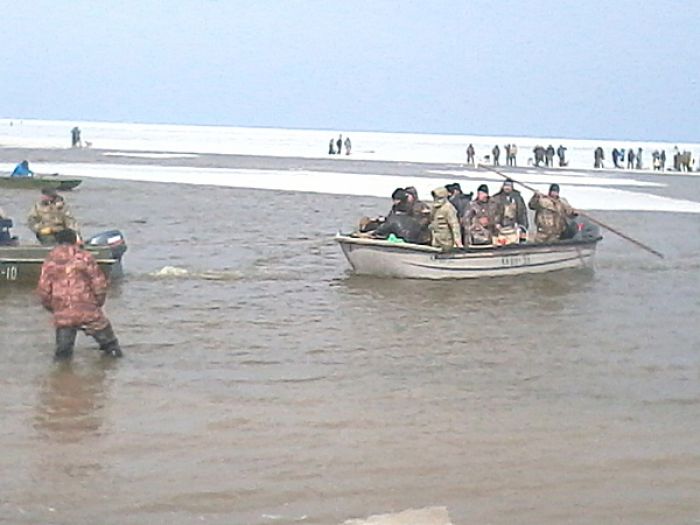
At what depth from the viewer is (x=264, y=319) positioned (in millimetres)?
12328

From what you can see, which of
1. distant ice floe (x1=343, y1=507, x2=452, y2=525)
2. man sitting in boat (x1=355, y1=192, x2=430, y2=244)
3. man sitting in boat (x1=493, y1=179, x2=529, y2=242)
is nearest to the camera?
distant ice floe (x1=343, y1=507, x2=452, y2=525)

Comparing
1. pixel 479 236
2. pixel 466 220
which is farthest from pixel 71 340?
pixel 479 236

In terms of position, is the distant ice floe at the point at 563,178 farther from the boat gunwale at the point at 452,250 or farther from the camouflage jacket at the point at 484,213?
the boat gunwale at the point at 452,250

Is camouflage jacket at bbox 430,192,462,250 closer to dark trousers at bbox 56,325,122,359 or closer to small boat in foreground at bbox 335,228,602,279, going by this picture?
small boat in foreground at bbox 335,228,602,279

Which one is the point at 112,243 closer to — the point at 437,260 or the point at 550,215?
the point at 437,260

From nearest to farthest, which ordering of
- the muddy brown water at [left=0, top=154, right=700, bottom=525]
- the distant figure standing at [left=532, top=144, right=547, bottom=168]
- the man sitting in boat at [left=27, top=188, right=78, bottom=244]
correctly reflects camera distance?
1. the muddy brown water at [left=0, top=154, right=700, bottom=525]
2. the man sitting in boat at [left=27, top=188, right=78, bottom=244]
3. the distant figure standing at [left=532, top=144, right=547, bottom=168]

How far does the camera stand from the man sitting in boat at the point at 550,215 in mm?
16203

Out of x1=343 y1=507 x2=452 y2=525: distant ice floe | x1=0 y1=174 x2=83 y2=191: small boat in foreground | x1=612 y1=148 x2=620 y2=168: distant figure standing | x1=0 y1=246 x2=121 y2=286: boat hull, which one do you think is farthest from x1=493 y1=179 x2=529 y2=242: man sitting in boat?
x1=612 y1=148 x2=620 y2=168: distant figure standing

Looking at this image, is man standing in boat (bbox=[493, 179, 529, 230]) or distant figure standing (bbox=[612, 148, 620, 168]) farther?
distant figure standing (bbox=[612, 148, 620, 168])

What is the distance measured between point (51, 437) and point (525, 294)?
853cm

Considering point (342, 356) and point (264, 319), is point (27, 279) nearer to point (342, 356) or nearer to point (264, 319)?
point (264, 319)

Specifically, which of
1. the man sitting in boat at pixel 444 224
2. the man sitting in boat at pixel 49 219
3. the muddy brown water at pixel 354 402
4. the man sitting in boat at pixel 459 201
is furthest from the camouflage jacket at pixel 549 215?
the man sitting in boat at pixel 49 219

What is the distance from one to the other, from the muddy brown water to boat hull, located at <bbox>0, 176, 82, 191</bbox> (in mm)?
13995

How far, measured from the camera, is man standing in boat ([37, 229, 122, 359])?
8.97 m
